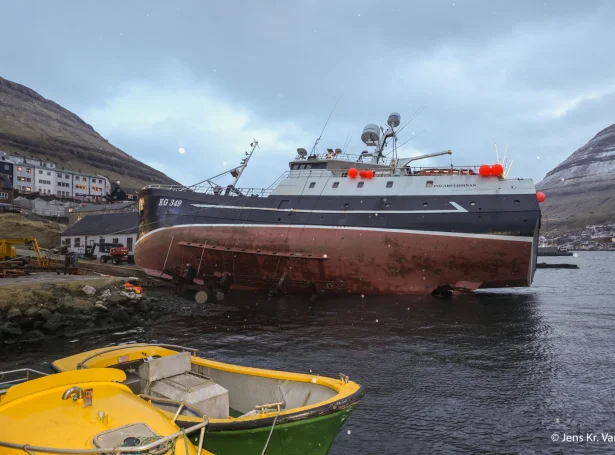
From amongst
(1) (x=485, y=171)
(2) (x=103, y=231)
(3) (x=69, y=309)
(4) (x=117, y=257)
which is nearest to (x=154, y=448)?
(3) (x=69, y=309)

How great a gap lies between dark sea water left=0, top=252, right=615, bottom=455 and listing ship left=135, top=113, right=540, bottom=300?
1873 mm

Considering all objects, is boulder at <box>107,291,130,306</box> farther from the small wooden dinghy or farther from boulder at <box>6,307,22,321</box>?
the small wooden dinghy

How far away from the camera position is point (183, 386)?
6.51m

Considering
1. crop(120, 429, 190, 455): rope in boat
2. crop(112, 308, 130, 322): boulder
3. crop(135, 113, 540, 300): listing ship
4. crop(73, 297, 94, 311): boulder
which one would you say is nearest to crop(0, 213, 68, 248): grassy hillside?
crop(135, 113, 540, 300): listing ship

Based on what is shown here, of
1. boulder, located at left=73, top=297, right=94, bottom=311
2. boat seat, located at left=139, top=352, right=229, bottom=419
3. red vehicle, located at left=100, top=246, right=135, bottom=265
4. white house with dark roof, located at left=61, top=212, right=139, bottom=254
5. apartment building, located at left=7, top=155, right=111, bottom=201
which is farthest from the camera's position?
apartment building, located at left=7, top=155, right=111, bottom=201

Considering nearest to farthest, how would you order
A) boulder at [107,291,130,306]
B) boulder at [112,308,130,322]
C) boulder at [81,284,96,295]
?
boulder at [112,308,130,322]
boulder at [81,284,96,295]
boulder at [107,291,130,306]

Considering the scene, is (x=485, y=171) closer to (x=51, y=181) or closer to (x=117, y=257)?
(x=117, y=257)

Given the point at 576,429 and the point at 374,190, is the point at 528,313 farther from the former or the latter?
the point at 576,429

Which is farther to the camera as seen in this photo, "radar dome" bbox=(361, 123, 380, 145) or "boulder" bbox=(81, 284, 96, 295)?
"radar dome" bbox=(361, 123, 380, 145)

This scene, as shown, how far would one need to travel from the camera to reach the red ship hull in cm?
2350

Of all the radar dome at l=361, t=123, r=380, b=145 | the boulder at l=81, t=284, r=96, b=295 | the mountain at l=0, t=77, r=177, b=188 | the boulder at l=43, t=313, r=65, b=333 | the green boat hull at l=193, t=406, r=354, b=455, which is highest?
the mountain at l=0, t=77, r=177, b=188

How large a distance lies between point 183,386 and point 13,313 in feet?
45.8

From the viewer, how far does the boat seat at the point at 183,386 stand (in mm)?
6190

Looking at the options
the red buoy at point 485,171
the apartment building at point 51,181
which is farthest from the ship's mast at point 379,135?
the apartment building at point 51,181
